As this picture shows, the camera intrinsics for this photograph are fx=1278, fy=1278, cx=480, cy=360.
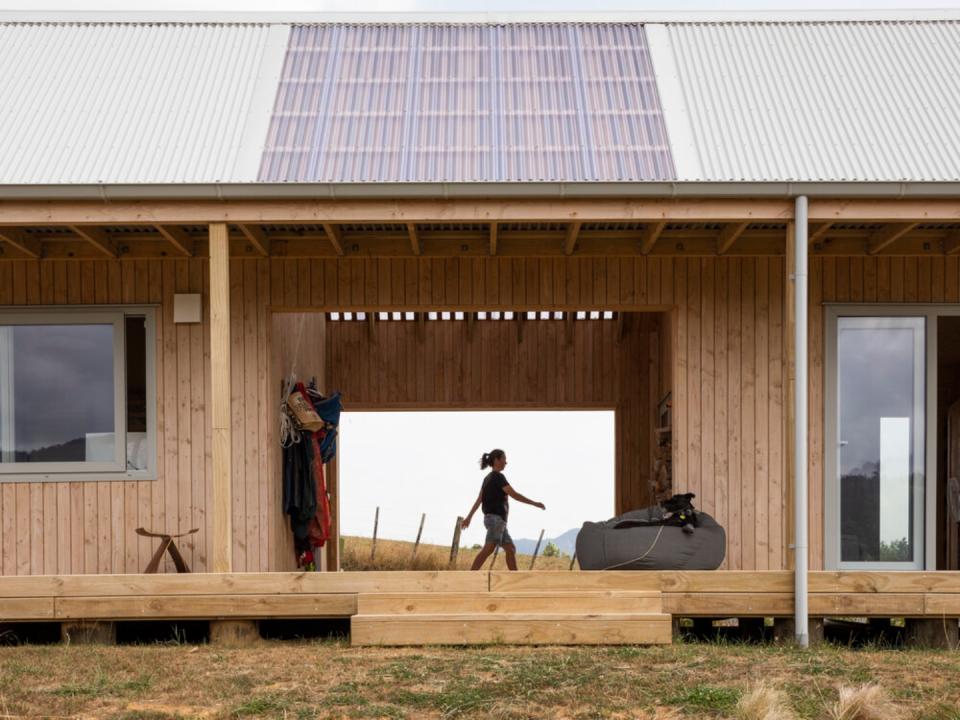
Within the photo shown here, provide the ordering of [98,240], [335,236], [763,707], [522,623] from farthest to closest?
1. [98,240]
2. [335,236]
3. [522,623]
4. [763,707]

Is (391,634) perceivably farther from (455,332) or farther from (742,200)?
(455,332)

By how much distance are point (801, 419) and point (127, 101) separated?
597 centimetres

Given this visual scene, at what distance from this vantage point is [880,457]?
996 cm

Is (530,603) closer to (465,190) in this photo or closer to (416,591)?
(416,591)

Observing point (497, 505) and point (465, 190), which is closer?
point (465, 190)

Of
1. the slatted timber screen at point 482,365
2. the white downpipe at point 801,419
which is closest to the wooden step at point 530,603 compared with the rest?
the white downpipe at point 801,419

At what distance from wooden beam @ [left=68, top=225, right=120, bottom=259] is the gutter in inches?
23.0

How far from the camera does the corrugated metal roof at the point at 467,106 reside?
9.35 m

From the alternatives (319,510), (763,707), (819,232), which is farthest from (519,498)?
(763,707)

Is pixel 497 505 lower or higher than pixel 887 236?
lower

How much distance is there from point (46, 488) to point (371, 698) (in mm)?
4275

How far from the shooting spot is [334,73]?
11.0 m

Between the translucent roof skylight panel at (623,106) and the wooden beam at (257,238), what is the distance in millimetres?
2545

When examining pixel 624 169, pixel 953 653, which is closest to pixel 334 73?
pixel 624 169
